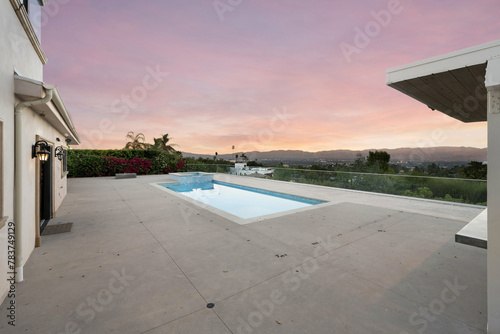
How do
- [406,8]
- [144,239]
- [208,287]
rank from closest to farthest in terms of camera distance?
1. [208,287]
2. [144,239]
3. [406,8]

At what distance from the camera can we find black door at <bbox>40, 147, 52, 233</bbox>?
17.0 feet

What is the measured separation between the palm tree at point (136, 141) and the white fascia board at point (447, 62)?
27.2 meters

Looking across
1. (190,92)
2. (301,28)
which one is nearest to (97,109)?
(190,92)

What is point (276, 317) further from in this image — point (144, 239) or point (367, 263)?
point (144, 239)

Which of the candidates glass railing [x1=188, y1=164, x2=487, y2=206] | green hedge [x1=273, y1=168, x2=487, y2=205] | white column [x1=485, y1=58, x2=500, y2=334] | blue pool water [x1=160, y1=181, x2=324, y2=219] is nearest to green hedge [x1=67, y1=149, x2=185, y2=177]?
blue pool water [x1=160, y1=181, x2=324, y2=219]

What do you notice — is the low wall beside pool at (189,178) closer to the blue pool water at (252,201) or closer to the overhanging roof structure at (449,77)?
the blue pool water at (252,201)

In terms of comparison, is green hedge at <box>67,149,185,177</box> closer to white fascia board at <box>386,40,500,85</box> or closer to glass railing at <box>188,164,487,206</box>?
glass railing at <box>188,164,487,206</box>

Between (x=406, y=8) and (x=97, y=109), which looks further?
(x=97, y=109)

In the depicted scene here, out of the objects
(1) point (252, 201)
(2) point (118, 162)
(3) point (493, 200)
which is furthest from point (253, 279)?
(2) point (118, 162)

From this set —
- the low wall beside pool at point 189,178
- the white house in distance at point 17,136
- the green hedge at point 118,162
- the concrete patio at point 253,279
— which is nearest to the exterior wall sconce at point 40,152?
the white house in distance at point 17,136

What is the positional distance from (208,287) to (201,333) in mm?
652

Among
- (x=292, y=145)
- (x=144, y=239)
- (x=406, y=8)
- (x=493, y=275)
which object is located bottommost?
(x=144, y=239)

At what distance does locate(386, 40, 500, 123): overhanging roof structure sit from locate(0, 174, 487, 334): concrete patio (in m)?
2.34

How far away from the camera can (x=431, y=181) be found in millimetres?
7504
